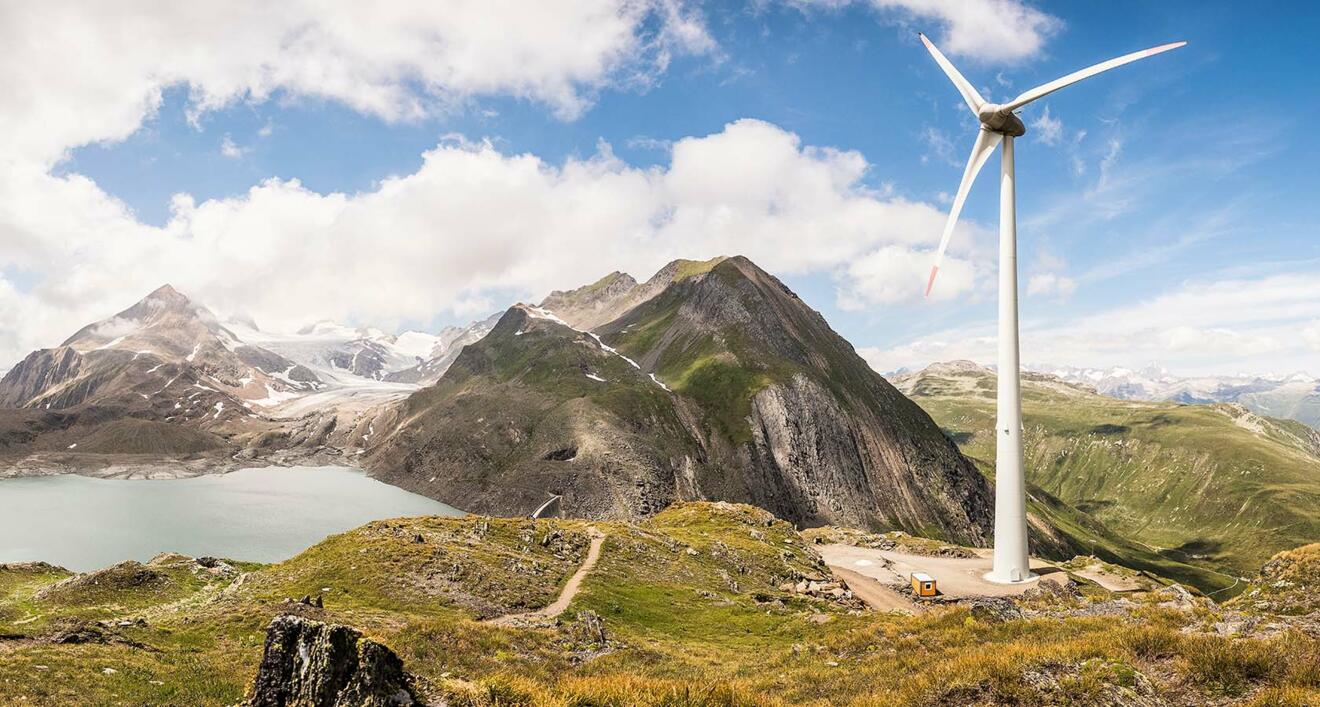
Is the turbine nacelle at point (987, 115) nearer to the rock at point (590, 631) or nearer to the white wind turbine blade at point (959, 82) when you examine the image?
the white wind turbine blade at point (959, 82)

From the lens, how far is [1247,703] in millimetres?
14539

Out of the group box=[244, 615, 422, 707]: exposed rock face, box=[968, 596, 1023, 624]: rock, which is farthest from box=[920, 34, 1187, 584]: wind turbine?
box=[244, 615, 422, 707]: exposed rock face

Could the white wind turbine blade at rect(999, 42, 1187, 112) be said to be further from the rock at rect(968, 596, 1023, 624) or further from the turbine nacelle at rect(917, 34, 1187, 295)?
the rock at rect(968, 596, 1023, 624)

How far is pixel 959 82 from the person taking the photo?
58.2 meters

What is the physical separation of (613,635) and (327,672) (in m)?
27.0

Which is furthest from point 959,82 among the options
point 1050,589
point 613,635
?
point 613,635

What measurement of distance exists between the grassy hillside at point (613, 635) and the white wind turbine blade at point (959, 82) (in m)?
40.2

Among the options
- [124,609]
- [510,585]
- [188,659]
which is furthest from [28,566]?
[188,659]

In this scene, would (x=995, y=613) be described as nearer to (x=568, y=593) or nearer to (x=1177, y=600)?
(x=1177, y=600)

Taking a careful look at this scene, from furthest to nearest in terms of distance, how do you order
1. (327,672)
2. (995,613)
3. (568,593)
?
(568,593) < (995,613) < (327,672)

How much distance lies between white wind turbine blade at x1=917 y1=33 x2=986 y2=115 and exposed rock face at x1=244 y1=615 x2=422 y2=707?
59267 millimetres

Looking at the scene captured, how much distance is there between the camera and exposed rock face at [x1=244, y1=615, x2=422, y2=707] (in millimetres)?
14531

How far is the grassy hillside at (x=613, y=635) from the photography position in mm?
16344

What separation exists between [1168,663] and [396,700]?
2024cm
